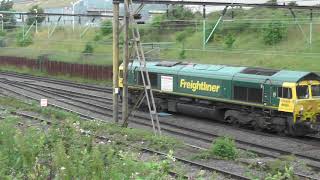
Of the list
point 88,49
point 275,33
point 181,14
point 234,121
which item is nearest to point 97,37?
point 88,49

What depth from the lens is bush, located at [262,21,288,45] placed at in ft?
155

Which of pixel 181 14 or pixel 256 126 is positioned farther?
pixel 181 14

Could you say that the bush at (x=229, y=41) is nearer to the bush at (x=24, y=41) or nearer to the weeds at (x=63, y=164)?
the bush at (x=24, y=41)

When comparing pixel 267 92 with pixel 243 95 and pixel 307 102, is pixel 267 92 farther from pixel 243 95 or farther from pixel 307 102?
pixel 307 102

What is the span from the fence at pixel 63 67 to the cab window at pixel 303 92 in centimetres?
2695

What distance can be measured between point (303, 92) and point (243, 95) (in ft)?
10.1

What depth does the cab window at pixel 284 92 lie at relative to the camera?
24625 mm

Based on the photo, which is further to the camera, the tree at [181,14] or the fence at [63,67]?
the tree at [181,14]

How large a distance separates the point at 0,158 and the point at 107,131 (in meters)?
14.6

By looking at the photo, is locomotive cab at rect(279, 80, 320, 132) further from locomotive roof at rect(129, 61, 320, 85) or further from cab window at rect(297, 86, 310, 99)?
locomotive roof at rect(129, 61, 320, 85)

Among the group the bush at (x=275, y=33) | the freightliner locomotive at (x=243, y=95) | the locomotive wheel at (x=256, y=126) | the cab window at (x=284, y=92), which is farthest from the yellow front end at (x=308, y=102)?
the bush at (x=275, y=33)

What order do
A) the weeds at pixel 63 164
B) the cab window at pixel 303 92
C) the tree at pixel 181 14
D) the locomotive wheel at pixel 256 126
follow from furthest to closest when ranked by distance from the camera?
the tree at pixel 181 14, the locomotive wheel at pixel 256 126, the cab window at pixel 303 92, the weeds at pixel 63 164

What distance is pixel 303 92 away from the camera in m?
24.9

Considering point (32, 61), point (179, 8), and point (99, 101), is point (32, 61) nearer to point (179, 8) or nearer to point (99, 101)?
point (179, 8)
